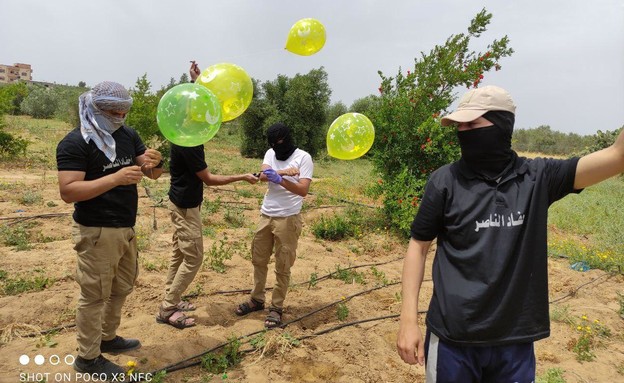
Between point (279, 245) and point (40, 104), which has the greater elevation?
point (40, 104)

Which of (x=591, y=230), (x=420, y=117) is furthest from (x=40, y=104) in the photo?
(x=591, y=230)

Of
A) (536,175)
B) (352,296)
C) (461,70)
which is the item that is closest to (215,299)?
(352,296)

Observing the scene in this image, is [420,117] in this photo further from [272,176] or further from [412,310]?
[412,310]

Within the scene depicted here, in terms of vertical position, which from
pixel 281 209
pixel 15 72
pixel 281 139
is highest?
pixel 15 72

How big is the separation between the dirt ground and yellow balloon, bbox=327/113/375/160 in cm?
171

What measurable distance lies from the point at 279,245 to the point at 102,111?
1.89m

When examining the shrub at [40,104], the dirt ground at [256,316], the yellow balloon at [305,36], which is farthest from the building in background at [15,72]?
the yellow balloon at [305,36]

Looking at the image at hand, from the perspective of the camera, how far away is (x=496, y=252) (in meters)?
1.71

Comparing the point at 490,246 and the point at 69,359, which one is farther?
the point at 69,359

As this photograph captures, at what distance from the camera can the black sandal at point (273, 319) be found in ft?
13.0

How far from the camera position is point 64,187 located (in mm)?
2701

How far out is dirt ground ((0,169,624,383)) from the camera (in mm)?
3396

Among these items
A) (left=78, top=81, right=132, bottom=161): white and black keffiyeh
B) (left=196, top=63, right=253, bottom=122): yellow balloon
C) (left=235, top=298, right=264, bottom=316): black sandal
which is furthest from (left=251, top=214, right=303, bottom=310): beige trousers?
(left=78, top=81, right=132, bottom=161): white and black keffiyeh

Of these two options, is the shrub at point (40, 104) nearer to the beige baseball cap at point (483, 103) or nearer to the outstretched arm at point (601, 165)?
the beige baseball cap at point (483, 103)
